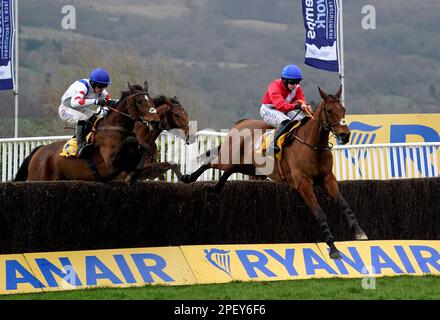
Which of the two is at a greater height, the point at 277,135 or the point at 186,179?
the point at 277,135

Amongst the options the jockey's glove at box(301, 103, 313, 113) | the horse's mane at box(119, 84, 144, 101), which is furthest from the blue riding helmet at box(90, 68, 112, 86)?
the jockey's glove at box(301, 103, 313, 113)

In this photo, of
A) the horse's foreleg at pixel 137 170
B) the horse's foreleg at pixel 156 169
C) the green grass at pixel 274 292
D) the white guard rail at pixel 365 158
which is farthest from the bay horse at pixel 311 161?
the white guard rail at pixel 365 158

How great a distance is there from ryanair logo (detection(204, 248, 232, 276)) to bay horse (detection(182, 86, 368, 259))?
2.71 ft

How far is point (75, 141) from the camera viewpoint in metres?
12.2

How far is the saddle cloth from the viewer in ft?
37.3

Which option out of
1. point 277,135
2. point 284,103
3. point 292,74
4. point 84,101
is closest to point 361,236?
point 277,135

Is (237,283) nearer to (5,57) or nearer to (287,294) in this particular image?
(287,294)

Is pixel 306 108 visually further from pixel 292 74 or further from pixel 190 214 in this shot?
pixel 190 214

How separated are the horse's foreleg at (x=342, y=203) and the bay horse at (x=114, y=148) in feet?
6.67

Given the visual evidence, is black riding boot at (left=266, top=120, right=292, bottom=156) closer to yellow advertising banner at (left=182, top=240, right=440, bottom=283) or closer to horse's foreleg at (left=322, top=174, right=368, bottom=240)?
horse's foreleg at (left=322, top=174, right=368, bottom=240)

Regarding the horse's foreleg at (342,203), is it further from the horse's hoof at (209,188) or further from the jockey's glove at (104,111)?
the jockey's glove at (104,111)

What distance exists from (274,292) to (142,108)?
312 cm

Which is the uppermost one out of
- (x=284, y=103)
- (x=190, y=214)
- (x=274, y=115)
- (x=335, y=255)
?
(x=284, y=103)
